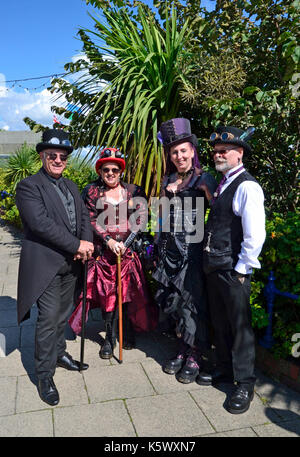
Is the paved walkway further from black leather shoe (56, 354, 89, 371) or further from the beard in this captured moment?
the beard

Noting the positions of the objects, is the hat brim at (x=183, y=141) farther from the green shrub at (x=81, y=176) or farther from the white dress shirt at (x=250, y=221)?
the green shrub at (x=81, y=176)

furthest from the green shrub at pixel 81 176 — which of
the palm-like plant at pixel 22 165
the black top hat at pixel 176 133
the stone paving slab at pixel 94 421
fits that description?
the stone paving slab at pixel 94 421

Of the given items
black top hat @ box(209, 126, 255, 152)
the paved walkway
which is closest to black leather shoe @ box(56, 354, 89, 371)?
the paved walkway

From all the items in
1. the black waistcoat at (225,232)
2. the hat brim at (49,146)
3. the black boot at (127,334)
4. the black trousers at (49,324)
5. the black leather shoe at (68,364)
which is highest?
the hat brim at (49,146)

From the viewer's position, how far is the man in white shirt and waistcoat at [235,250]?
8.16ft

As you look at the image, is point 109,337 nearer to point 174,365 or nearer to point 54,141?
point 174,365

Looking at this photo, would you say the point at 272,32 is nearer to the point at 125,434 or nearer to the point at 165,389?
the point at 165,389

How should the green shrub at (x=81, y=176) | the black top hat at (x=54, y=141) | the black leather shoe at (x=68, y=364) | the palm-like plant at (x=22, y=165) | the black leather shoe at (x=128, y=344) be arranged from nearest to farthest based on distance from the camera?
the black top hat at (x=54, y=141), the black leather shoe at (x=68, y=364), the black leather shoe at (x=128, y=344), the green shrub at (x=81, y=176), the palm-like plant at (x=22, y=165)

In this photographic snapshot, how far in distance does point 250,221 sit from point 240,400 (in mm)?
1289

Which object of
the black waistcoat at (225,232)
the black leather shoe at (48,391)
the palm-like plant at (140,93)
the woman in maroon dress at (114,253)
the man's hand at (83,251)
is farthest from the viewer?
the palm-like plant at (140,93)

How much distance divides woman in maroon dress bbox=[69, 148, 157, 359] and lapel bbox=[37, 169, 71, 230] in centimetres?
46

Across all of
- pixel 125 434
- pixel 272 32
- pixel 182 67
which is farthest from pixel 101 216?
pixel 272 32

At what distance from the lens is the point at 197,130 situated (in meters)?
5.14

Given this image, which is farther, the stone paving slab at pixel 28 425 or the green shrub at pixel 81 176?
the green shrub at pixel 81 176
